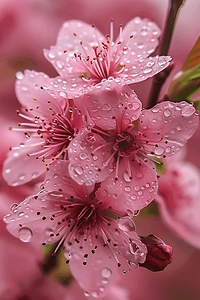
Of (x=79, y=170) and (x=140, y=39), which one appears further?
(x=140, y=39)

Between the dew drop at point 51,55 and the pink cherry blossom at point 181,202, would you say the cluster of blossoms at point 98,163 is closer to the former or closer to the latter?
the dew drop at point 51,55

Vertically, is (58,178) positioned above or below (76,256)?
above

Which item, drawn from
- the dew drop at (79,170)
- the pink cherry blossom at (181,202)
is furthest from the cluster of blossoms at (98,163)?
the pink cherry blossom at (181,202)

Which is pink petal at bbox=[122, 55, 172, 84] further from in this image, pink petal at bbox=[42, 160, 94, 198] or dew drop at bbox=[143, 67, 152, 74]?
pink petal at bbox=[42, 160, 94, 198]

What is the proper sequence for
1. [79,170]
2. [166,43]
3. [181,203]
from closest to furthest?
1. [79,170]
2. [166,43]
3. [181,203]

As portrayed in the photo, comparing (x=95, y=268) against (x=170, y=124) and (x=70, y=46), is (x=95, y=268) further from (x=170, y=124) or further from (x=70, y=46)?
(x=70, y=46)

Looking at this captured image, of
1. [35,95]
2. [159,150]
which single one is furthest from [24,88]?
[159,150]

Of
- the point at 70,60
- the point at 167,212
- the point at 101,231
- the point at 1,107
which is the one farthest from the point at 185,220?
the point at 1,107
